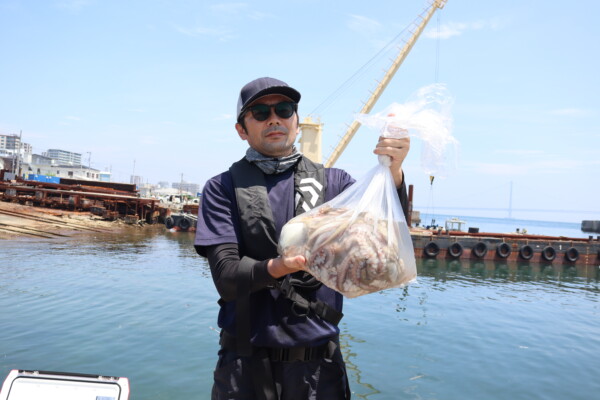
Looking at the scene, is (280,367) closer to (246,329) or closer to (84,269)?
(246,329)

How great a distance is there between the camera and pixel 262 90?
198 cm

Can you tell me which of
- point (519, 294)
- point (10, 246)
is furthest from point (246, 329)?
point (10, 246)

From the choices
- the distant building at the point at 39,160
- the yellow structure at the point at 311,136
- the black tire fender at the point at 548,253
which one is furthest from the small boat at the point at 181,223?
the distant building at the point at 39,160

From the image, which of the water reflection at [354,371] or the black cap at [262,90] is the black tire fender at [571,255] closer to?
the water reflection at [354,371]

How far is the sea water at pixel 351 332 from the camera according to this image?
272 inches

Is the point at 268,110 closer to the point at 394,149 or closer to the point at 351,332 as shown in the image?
the point at 394,149

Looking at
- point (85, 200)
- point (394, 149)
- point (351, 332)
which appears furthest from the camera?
point (85, 200)

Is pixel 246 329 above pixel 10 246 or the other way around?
above

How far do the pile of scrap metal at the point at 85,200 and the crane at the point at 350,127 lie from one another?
16.0 m

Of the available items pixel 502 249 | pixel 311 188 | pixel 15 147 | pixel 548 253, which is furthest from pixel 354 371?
pixel 15 147

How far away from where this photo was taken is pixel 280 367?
75.4 inches

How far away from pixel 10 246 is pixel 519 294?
72.5ft

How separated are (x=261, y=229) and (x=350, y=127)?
110 feet

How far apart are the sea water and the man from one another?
4702 millimetres
